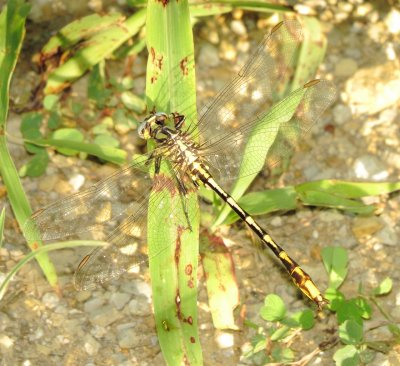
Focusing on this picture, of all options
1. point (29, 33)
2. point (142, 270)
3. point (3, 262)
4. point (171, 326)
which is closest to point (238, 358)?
point (171, 326)

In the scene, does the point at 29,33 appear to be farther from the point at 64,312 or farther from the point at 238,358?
the point at 238,358

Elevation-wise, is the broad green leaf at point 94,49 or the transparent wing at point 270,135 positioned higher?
the broad green leaf at point 94,49

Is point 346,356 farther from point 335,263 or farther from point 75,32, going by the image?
point 75,32


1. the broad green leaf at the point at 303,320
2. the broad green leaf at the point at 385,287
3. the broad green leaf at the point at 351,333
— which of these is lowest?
the broad green leaf at the point at 351,333

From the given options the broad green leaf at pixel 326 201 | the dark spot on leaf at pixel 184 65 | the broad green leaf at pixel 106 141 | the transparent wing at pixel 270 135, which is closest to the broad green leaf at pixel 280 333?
the broad green leaf at pixel 326 201

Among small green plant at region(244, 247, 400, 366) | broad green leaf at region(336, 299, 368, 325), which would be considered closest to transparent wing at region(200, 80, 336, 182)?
small green plant at region(244, 247, 400, 366)

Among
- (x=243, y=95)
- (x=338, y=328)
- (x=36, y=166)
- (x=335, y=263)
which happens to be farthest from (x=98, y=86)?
(x=338, y=328)

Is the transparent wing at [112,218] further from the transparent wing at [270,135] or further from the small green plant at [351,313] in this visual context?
the small green plant at [351,313]
